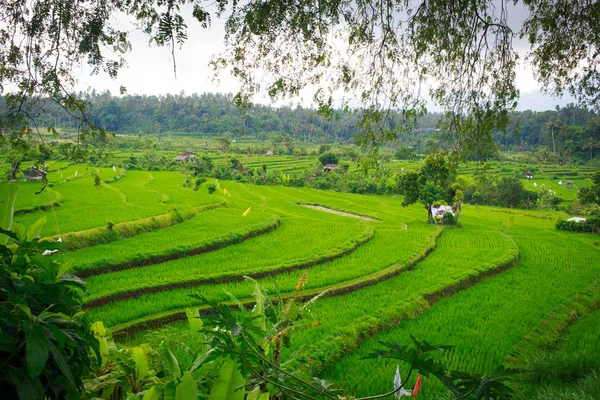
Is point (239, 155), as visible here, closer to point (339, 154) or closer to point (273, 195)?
point (339, 154)

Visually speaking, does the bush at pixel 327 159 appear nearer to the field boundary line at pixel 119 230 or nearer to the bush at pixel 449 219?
the bush at pixel 449 219

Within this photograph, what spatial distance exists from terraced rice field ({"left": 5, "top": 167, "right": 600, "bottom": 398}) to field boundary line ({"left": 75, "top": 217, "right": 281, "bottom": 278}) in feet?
0.10

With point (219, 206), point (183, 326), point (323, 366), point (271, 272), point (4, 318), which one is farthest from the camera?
point (219, 206)

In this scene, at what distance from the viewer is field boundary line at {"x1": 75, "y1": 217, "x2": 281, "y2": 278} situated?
7.78 meters

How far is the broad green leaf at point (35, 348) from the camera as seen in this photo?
82 cm

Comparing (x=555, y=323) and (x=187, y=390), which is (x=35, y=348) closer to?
(x=187, y=390)

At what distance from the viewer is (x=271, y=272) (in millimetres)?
8430

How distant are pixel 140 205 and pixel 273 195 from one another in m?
10.5

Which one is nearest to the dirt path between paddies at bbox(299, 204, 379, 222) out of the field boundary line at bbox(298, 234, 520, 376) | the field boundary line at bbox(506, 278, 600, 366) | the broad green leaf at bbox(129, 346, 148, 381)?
the field boundary line at bbox(298, 234, 520, 376)

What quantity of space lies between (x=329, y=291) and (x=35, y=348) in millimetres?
6895

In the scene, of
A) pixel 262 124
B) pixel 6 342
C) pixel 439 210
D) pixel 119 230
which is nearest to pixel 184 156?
pixel 262 124

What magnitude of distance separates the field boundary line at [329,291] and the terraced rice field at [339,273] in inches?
1.0

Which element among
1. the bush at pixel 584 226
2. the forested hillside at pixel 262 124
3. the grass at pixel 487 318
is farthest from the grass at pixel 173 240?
the forested hillside at pixel 262 124

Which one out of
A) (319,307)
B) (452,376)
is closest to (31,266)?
(452,376)
